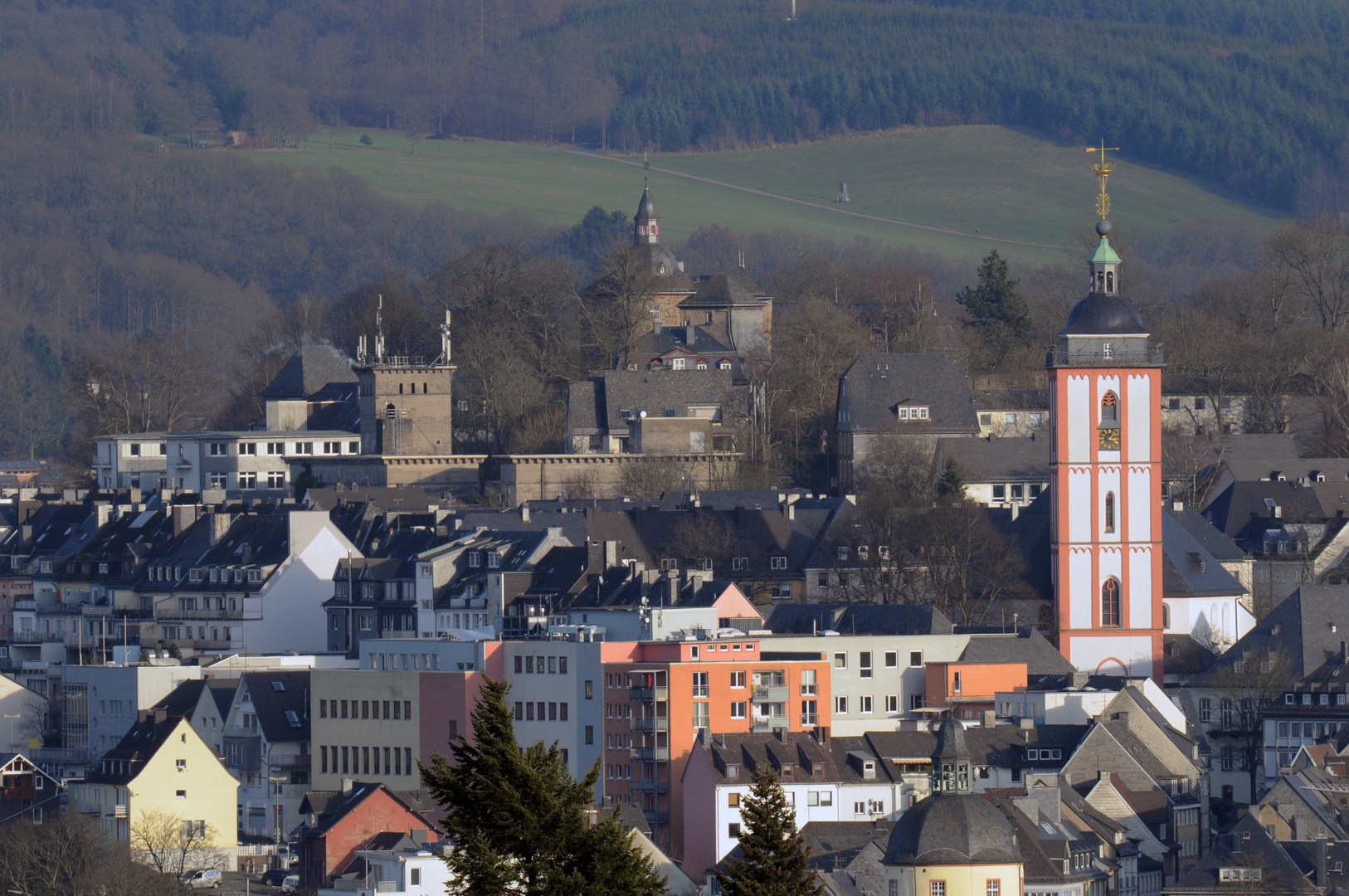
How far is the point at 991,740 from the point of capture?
2689 inches

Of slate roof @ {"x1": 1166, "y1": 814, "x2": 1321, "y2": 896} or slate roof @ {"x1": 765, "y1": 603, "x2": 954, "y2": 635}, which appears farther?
slate roof @ {"x1": 765, "y1": 603, "x2": 954, "y2": 635}

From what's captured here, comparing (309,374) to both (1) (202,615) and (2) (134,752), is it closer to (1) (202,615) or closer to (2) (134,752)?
(1) (202,615)

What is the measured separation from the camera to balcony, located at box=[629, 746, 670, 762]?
66125mm

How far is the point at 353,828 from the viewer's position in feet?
206

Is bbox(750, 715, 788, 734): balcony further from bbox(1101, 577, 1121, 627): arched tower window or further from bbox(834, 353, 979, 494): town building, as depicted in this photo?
bbox(834, 353, 979, 494): town building

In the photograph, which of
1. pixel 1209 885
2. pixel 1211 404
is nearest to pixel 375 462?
pixel 1211 404

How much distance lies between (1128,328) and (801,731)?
19949 mm

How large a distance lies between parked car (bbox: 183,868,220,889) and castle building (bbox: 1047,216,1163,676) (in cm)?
2702

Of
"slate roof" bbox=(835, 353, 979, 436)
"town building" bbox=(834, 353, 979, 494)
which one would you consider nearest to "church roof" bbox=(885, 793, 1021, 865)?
"town building" bbox=(834, 353, 979, 494)

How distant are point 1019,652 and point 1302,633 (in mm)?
8635

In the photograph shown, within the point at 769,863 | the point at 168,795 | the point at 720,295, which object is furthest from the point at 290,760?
the point at 720,295

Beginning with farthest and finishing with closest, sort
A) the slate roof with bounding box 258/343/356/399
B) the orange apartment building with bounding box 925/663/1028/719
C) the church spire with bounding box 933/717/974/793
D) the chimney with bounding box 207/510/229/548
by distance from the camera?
the slate roof with bounding box 258/343/356/399 → the chimney with bounding box 207/510/229/548 → the orange apartment building with bounding box 925/663/1028/719 → the church spire with bounding box 933/717/974/793

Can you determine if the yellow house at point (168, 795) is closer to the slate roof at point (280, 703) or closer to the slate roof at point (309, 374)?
the slate roof at point (280, 703)

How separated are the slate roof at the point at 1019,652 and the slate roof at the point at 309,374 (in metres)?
50.1
